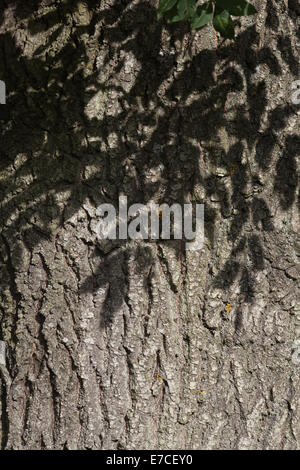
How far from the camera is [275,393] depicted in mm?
2543

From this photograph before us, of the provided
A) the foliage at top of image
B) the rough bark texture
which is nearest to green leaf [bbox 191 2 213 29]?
the foliage at top of image

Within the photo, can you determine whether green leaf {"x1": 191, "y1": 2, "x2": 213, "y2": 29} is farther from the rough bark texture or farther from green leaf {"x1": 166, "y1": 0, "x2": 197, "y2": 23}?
the rough bark texture

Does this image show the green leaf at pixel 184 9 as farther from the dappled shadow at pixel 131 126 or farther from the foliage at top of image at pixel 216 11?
the dappled shadow at pixel 131 126

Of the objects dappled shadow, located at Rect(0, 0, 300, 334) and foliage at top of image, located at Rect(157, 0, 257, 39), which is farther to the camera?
dappled shadow, located at Rect(0, 0, 300, 334)

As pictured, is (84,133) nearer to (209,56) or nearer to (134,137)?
(134,137)

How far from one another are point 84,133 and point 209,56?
0.70 m

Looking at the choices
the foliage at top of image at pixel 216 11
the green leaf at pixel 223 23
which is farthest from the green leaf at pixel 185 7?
the green leaf at pixel 223 23

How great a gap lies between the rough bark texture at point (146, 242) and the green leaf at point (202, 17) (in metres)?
0.40

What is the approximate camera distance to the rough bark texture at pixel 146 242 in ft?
7.72

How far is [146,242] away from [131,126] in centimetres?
57

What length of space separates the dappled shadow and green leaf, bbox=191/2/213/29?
15.9 inches

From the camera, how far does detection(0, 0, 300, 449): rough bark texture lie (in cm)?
235
